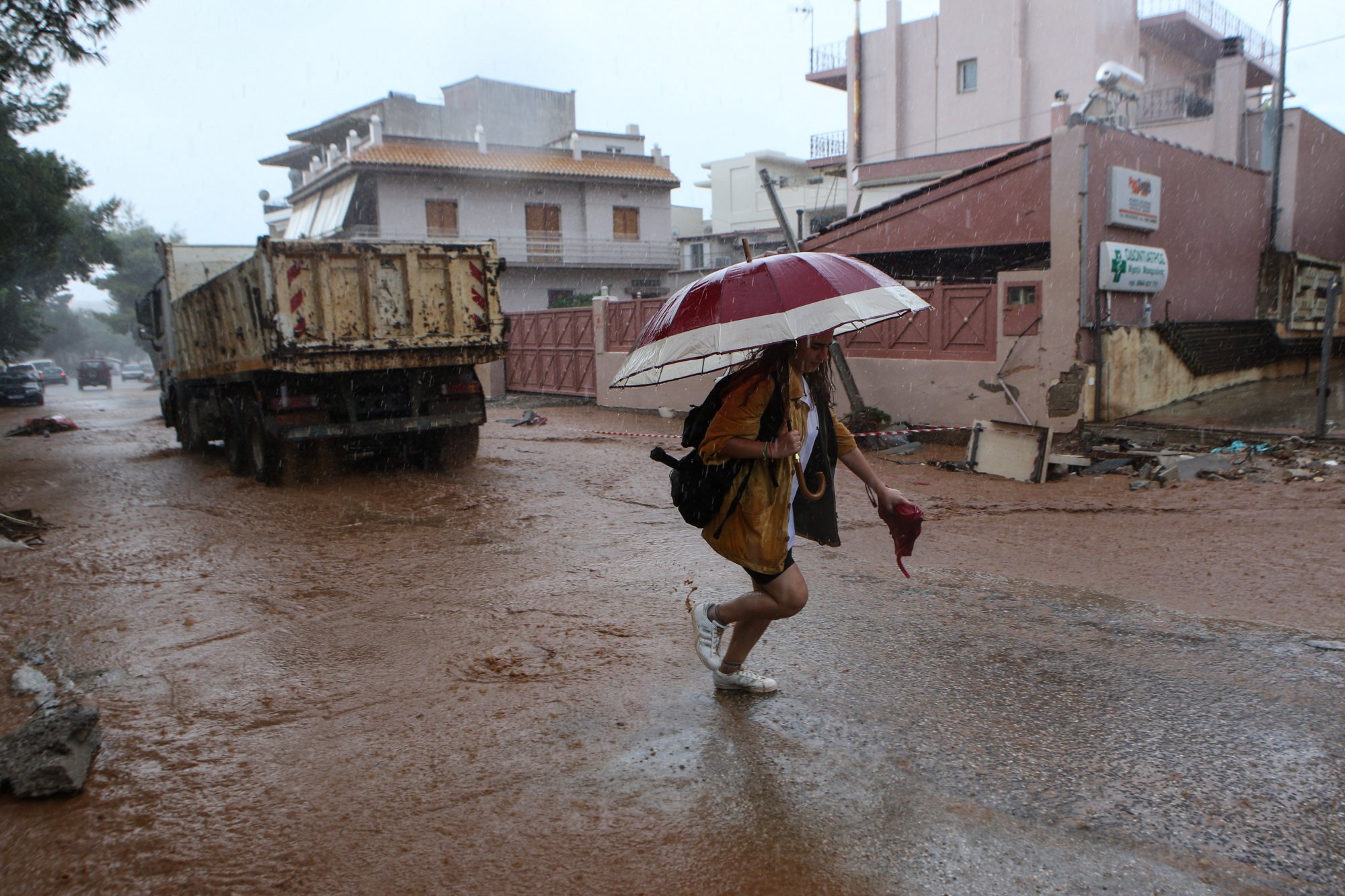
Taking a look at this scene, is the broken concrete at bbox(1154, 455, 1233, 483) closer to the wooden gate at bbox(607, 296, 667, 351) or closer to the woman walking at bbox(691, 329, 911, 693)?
the woman walking at bbox(691, 329, 911, 693)

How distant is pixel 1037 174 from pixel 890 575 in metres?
8.27

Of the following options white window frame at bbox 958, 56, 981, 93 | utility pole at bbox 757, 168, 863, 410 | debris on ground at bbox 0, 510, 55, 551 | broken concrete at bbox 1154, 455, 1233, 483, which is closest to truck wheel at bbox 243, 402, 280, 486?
debris on ground at bbox 0, 510, 55, 551

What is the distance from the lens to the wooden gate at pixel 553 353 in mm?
20156

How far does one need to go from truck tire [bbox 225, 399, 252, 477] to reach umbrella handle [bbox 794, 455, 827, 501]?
8.68m

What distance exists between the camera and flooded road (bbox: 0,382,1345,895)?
8.80ft

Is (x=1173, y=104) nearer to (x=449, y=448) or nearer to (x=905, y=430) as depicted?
(x=905, y=430)

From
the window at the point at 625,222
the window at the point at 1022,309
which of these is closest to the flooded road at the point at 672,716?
the window at the point at 1022,309

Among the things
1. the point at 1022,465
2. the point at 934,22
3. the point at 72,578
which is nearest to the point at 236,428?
the point at 72,578

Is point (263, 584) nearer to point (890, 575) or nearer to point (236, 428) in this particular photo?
point (890, 575)

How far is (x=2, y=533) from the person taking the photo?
7.29 metres

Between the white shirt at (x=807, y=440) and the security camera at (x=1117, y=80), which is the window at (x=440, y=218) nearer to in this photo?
the security camera at (x=1117, y=80)

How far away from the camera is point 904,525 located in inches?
140

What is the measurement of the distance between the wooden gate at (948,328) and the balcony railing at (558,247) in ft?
74.0

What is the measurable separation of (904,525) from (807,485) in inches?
16.1
